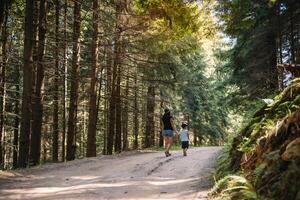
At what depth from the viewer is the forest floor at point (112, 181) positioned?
8.63 metres

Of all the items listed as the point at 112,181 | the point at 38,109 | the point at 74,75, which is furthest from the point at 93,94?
the point at 112,181

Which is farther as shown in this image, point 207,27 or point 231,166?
point 207,27

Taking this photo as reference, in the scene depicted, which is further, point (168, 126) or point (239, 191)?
point (168, 126)

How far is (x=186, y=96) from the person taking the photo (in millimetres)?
39844

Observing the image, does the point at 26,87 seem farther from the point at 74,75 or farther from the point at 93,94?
the point at 93,94

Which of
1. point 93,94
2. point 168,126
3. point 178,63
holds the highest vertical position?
point 178,63

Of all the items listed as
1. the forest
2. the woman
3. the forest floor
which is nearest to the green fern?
the forest

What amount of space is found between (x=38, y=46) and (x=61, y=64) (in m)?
8.47

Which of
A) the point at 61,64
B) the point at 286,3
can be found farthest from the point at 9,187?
the point at 61,64

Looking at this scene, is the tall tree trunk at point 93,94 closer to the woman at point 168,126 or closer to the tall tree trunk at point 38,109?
the tall tree trunk at point 38,109

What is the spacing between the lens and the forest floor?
863 cm

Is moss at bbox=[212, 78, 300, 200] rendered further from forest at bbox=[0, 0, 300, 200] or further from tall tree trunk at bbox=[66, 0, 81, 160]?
tall tree trunk at bbox=[66, 0, 81, 160]

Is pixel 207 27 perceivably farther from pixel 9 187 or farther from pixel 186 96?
pixel 186 96

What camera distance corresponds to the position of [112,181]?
10.6 meters
